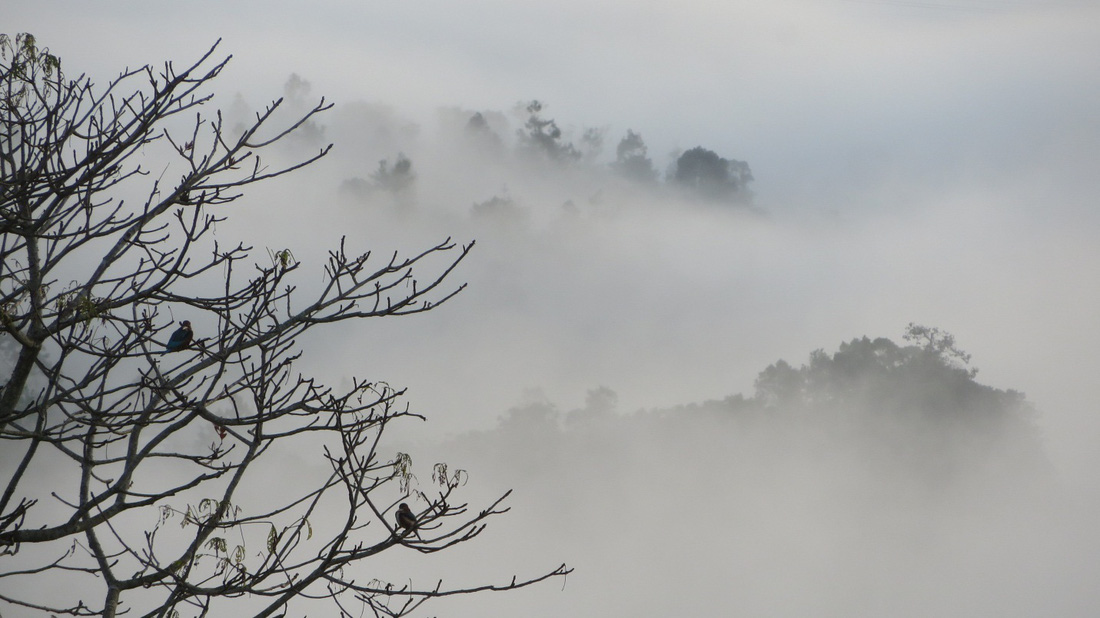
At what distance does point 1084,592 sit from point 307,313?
316ft

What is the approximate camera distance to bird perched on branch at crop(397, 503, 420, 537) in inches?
134

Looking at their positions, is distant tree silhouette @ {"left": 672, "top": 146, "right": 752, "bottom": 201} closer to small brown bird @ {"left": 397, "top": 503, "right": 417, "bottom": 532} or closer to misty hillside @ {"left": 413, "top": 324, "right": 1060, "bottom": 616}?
misty hillside @ {"left": 413, "top": 324, "right": 1060, "bottom": 616}

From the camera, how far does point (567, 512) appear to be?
9894 centimetres

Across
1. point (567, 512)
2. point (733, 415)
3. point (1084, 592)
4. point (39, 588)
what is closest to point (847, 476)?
point (733, 415)

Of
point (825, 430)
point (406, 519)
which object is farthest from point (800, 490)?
point (406, 519)

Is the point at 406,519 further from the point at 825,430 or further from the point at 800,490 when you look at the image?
the point at 800,490

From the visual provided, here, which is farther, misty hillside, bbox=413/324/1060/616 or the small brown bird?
misty hillside, bbox=413/324/1060/616

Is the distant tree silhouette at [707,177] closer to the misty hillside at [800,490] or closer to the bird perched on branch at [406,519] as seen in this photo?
the misty hillside at [800,490]

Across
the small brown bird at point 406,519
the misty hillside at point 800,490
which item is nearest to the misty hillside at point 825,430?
the misty hillside at point 800,490

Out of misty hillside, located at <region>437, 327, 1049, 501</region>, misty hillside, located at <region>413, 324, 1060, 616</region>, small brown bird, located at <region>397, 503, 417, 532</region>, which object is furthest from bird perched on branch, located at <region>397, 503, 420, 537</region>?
misty hillside, located at <region>437, 327, 1049, 501</region>

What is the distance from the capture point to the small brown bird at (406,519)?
134 inches

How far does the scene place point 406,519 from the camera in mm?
3727

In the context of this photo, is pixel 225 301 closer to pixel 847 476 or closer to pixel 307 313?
pixel 307 313

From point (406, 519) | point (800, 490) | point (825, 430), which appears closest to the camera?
point (406, 519)
